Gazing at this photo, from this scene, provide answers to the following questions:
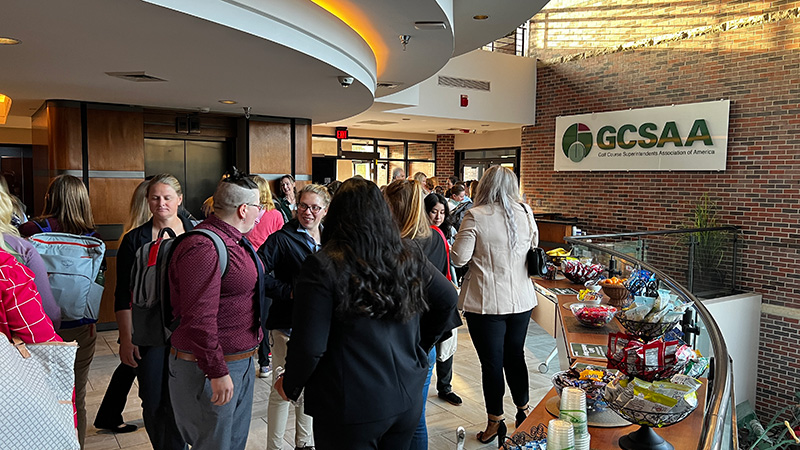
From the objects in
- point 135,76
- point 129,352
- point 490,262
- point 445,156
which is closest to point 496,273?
point 490,262

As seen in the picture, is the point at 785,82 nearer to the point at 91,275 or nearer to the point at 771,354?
the point at 771,354

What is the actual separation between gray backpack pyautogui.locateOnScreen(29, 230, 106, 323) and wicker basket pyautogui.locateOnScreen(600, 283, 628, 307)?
9.80 feet

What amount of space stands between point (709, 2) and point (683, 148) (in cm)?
227

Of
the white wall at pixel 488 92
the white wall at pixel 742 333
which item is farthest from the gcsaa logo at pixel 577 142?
the white wall at pixel 742 333

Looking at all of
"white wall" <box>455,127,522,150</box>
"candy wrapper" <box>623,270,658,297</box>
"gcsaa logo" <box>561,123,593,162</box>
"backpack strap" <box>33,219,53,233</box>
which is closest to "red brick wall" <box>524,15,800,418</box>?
"gcsaa logo" <box>561,123,593,162</box>

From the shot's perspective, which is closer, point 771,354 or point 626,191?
point 771,354

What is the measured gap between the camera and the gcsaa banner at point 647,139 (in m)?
8.80

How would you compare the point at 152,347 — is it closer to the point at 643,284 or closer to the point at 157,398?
the point at 157,398

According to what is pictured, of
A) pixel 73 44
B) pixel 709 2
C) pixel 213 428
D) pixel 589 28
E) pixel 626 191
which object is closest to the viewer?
pixel 213 428

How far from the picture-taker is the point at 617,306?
11.9ft

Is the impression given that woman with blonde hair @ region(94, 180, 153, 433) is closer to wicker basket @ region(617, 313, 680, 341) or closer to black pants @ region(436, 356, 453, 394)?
black pants @ region(436, 356, 453, 394)

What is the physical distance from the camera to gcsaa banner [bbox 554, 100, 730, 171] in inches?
346

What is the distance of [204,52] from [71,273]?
1.61m

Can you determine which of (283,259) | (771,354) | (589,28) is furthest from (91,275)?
(589,28)
